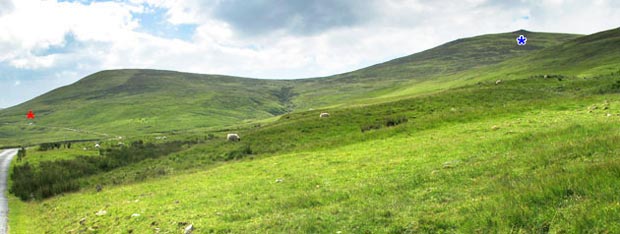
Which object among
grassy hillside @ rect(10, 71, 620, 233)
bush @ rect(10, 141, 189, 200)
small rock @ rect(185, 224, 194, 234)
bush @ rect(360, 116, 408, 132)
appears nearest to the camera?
grassy hillside @ rect(10, 71, 620, 233)

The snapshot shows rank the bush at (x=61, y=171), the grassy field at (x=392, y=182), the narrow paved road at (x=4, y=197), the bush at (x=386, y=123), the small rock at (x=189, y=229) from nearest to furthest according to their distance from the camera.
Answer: the grassy field at (x=392, y=182), the small rock at (x=189, y=229), the narrow paved road at (x=4, y=197), the bush at (x=61, y=171), the bush at (x=386, y=123)

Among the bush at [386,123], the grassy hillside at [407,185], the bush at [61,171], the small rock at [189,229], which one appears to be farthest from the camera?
the bush at [386,123]

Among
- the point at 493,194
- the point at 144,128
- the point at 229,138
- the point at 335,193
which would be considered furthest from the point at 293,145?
the point at 144,128

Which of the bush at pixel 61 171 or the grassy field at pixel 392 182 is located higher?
the grassy field at pixel 392 182

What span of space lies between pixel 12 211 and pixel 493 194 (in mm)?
32739

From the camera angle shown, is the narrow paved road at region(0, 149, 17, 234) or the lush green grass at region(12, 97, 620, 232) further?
the narrow paved road at region(0, 149, 17, 234)

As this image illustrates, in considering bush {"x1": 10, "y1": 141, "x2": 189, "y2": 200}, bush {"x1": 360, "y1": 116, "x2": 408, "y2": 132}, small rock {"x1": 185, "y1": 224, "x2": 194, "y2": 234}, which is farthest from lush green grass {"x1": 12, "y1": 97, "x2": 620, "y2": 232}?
bush {"x1": 360, "y1": 116, "x2": 408, "y2": 132}

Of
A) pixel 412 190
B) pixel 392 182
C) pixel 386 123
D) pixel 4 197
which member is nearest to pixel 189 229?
pixel 392 182

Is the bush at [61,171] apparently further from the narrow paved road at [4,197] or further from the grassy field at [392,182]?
the narrow paved road at [4,197]

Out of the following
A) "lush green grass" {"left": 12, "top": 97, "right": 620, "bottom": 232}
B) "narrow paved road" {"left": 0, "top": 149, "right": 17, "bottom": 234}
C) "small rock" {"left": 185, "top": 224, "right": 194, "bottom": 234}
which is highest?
"lush green grass" {"left": 12, "top": 97, "right": 620, "bottom": 232}

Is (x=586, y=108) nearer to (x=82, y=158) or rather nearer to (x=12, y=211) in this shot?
(x=12, y=211)

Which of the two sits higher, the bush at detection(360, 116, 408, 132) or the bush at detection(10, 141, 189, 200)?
the bush at detection(360, 116, 408, 132)

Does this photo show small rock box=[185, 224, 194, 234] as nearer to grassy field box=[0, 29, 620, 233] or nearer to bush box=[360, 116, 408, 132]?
grassy field box=[0, 29, 620, 233]

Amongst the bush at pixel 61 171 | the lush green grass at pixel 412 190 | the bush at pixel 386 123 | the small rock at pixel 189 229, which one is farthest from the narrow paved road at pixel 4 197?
the bush at pixel 386 123
